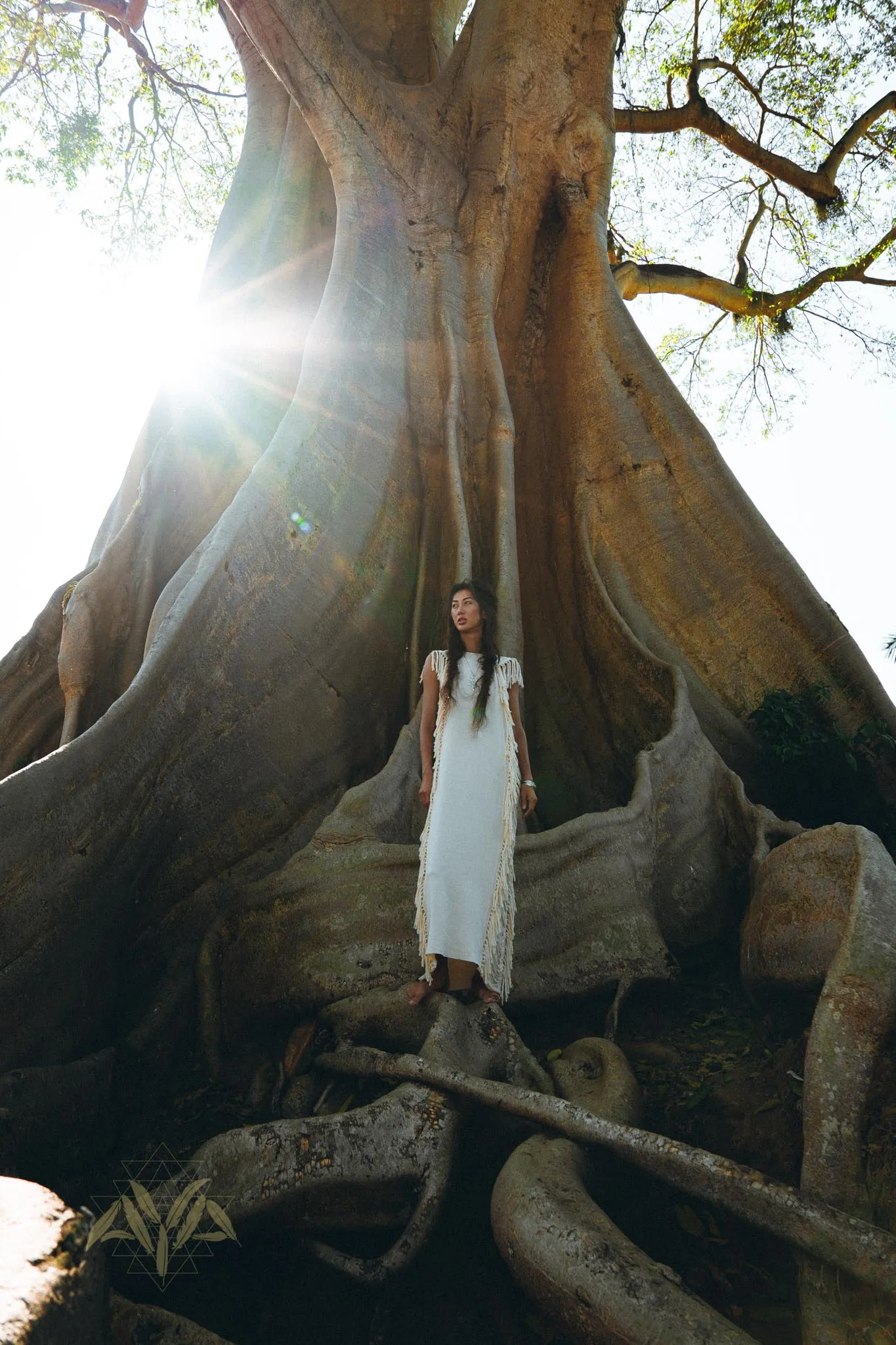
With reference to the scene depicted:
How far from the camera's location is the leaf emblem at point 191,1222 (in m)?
2.10

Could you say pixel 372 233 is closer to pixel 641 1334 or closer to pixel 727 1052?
pixel 727 1052

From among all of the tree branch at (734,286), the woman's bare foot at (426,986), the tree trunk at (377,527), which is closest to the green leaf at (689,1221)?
the woman's bare foot at (426,986)

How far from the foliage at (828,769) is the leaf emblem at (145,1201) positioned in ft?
10.8

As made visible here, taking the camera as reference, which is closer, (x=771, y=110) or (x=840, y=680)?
(x=840, y=680)

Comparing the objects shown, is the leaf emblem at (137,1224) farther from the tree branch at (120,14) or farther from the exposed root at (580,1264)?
the tree branch at (120,14)

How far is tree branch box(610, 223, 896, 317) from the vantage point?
341 inches

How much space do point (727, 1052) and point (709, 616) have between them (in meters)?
2.57

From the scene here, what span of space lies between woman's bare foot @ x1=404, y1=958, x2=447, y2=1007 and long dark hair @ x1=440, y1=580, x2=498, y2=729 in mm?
842

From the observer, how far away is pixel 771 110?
9.39m

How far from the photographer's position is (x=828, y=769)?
4.36m

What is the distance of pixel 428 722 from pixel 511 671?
36cm

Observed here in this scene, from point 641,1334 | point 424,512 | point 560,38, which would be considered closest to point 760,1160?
point 641,1334

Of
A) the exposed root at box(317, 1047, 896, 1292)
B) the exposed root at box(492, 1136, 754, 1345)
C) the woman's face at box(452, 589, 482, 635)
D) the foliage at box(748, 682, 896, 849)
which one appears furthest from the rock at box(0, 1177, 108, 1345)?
the foliage at box(748, 682, 896, 849)

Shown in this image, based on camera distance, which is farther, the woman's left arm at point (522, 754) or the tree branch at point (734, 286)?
the tree branch at point (734, 286)
